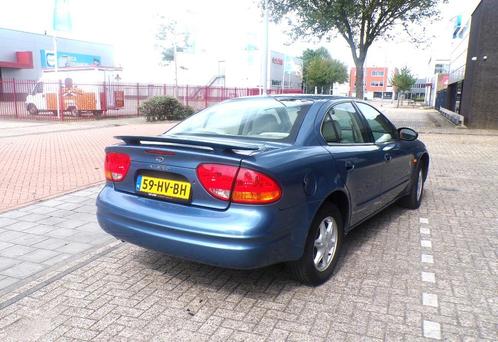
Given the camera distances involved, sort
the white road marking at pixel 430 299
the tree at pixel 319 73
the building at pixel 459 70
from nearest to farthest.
Result: the white road marking at pixel 430 299 < the building at pixel 459 70 < the tree at pixel 319 73

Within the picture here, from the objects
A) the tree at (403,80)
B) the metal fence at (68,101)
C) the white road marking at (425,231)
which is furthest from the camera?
the tree at (403,80)

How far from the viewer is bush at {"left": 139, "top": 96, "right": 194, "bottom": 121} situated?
20.7 m

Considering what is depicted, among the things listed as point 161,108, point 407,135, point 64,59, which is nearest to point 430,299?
point 407,135

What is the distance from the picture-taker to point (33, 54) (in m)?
40.4

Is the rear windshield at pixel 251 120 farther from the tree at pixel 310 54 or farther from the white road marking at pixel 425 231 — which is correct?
the tree at pixel 310 54

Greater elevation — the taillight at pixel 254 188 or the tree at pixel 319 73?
the tree at pixel 319 73

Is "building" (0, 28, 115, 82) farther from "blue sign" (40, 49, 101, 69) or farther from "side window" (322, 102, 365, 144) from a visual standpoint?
"side window" (322, 102, 365, 144)

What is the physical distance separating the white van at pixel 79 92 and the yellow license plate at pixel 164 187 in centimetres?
1958

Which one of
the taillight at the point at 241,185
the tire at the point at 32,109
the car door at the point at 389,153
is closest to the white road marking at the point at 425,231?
the car door at the point at 389,153

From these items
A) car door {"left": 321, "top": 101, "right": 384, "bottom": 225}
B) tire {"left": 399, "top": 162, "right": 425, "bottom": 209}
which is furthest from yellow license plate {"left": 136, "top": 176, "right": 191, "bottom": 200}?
tire {"left": 399, "top": 162, "right": 425, "bottom": 209}

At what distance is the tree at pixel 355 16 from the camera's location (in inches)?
739

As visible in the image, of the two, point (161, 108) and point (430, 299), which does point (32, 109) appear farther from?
point (430, 299)

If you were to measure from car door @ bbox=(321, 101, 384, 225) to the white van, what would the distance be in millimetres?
19476

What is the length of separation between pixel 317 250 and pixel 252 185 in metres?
0.94
